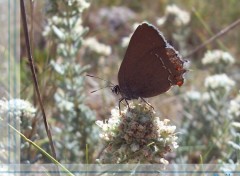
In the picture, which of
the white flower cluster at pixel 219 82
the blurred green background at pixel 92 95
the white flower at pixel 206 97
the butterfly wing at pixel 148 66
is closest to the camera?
the butterfly wing at pixel 148 66

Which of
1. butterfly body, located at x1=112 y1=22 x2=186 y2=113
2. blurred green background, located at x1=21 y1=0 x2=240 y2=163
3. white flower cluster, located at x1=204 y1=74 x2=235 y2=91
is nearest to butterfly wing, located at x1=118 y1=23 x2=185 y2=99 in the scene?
butterfly body, located at x1=112 y1=22 x2=186 y2=113

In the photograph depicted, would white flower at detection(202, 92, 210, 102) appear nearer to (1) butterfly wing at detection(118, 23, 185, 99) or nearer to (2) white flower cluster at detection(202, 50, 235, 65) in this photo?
(2) white flower cluster at detection(202, 50, 235, 65)

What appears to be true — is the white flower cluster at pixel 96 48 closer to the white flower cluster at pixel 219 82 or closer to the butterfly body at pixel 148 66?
the white flower cluster at pixel 219 82

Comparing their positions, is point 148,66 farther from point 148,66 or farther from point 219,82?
point 219,82

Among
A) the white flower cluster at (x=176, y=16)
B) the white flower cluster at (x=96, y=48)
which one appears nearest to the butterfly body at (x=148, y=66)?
the white flower cluster at (x=96, y=48)

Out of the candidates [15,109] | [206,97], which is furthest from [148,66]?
[206,97]

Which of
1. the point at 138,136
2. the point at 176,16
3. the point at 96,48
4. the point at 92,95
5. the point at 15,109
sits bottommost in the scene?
the point at 138,136
